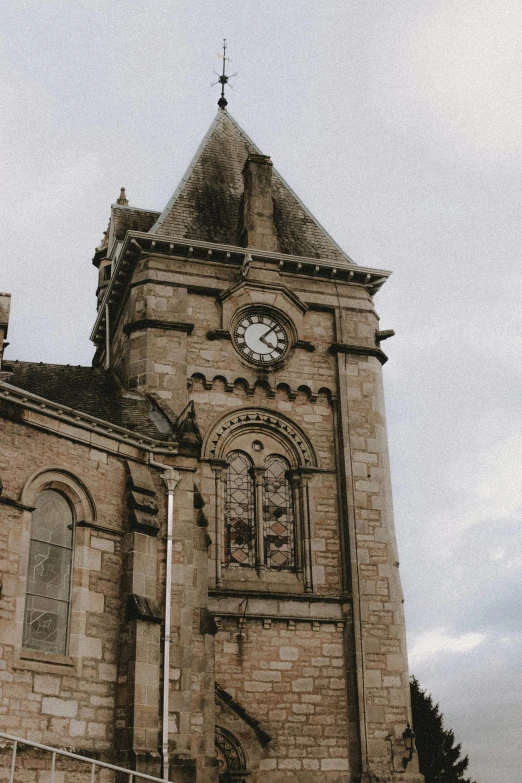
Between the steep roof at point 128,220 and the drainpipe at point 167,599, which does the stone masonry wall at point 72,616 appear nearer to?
the drainpipe at point 167,599

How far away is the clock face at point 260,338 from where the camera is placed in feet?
86.0

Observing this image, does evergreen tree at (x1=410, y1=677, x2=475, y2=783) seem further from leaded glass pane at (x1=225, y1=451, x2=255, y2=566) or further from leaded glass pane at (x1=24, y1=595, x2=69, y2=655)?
leaded glass pane at (x1=24, y1=595, x2=69, y2=655)

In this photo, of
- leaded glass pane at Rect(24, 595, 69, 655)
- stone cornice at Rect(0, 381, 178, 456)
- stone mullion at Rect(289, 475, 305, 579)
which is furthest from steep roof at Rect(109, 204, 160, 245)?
leaded glass pane at Rect(24, 595, 69, 655)

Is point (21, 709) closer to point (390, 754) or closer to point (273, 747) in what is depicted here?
point (273, 747)

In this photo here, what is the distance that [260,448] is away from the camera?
82.9 feet

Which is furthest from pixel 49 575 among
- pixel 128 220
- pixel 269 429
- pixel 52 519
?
pixel 128 220

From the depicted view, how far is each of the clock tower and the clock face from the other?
52mm

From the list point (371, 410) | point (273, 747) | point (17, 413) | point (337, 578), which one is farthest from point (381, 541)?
point (17, 413)

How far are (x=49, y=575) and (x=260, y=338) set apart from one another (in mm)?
9703

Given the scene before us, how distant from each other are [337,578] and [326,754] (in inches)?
156

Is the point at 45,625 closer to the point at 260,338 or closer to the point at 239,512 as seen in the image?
the point at 239,512

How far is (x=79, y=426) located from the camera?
65.7 feet

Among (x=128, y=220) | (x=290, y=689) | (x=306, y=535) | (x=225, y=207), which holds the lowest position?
(x=290, y=689)

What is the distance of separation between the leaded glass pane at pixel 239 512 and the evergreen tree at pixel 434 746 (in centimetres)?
1519
